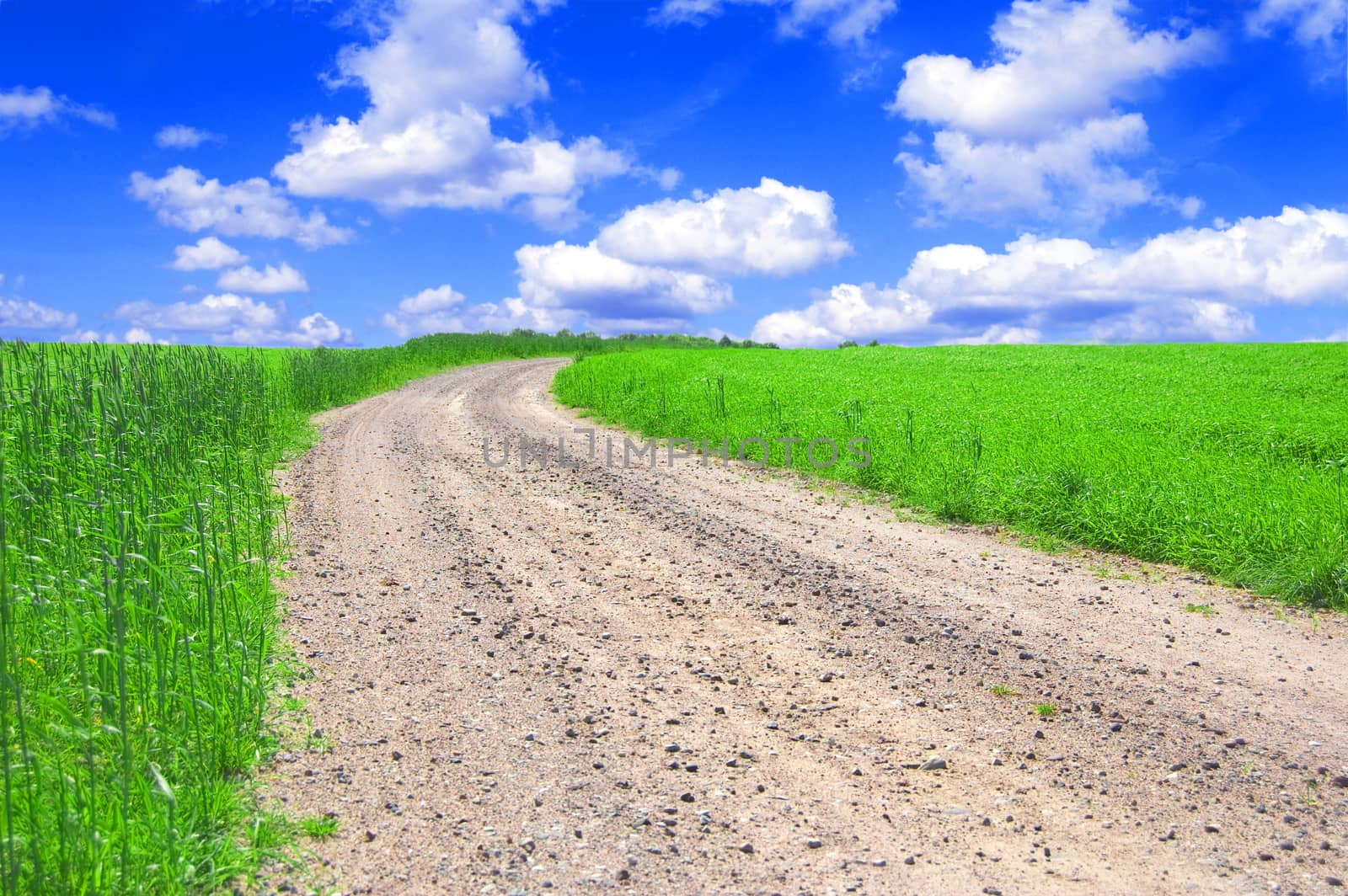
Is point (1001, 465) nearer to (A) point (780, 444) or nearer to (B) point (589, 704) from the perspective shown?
(A) point (780, 444)

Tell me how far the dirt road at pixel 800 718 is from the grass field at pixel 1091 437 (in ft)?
2.17

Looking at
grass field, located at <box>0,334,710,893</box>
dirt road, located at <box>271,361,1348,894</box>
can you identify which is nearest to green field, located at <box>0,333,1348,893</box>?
grass field, located at <box>0,334,710,893</box>

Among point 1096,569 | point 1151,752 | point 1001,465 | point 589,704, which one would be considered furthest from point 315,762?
point 1001,465

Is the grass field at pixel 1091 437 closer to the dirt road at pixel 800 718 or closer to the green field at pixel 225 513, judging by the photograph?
the green field at pixel 225 513

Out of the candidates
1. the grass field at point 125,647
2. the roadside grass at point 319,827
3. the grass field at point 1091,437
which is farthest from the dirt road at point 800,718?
the grass field at point 1091,437

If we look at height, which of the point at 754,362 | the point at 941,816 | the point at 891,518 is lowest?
the point at 941,816

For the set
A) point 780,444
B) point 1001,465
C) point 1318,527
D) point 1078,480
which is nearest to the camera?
point 1318,527

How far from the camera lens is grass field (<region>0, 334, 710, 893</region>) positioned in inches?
127

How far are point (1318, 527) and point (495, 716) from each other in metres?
6.65

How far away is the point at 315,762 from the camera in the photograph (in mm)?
4184

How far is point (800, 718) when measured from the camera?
4785 millimetres

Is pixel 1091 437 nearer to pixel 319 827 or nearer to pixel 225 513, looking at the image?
pixel 225 513

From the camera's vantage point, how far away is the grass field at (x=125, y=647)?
3219mm

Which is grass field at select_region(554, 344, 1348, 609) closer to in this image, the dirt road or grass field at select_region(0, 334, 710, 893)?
the dirt road
